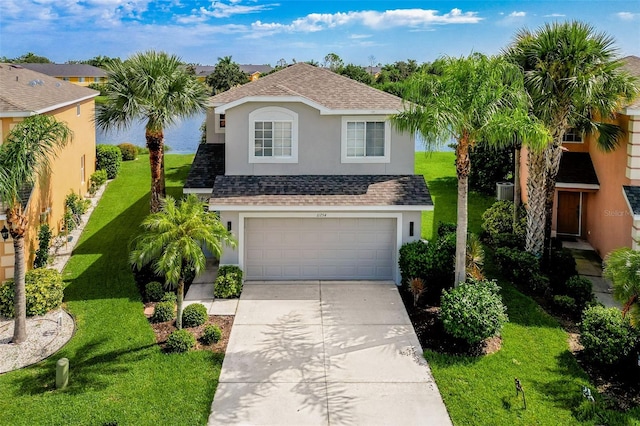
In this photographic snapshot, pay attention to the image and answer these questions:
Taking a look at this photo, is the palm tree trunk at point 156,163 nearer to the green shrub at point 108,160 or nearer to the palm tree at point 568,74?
the palm tree at point 568,74

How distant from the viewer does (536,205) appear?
17359mm

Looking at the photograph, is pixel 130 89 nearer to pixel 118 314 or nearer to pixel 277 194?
pixel 277 194

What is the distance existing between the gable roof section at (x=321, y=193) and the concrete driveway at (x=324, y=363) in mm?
2580

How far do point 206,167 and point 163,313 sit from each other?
692cm

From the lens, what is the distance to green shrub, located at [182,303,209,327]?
13742 millimetres

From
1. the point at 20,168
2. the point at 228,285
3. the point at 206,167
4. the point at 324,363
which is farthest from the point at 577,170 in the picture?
the point at 20,168

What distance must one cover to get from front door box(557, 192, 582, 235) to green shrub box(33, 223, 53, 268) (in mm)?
18809

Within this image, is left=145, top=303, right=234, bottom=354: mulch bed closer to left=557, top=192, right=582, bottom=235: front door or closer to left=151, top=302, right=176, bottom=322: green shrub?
left=151, top=302, right=176, bottom=322: green shrub

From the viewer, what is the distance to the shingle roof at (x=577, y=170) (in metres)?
19.9

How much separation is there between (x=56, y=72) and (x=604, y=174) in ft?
272

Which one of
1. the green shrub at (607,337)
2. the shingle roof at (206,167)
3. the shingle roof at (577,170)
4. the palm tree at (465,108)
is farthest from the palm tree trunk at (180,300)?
the shingle roof at (577,170)

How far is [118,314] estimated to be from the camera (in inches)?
565

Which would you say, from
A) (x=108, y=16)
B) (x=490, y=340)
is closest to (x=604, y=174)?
(x=490, y=340)

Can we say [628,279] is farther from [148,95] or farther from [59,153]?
[59,153]
